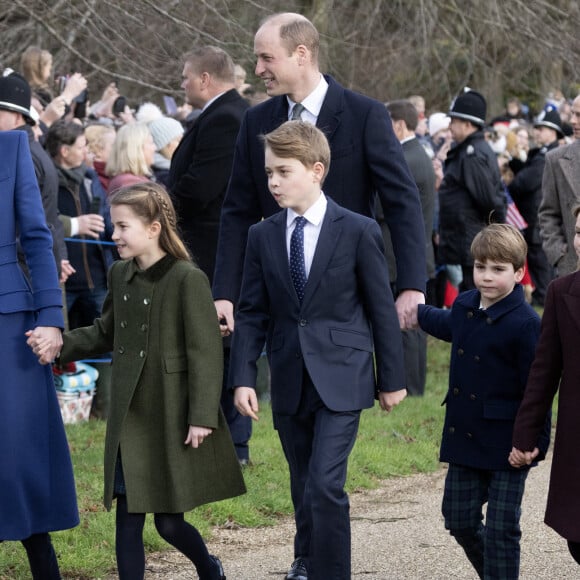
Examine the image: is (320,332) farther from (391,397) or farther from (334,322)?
(391,397)

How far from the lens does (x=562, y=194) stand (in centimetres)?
736

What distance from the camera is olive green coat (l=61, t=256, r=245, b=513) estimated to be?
4.62m

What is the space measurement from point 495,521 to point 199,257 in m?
2.94

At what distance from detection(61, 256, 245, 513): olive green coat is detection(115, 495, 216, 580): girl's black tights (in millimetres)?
68

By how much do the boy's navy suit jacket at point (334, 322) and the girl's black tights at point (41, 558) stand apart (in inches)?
35.3

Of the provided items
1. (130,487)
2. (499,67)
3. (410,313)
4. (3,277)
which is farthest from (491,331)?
(499,67)

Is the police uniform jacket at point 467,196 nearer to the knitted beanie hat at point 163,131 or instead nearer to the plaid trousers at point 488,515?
the knitted beanie hat at point 163,131

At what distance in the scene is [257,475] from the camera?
275 inches

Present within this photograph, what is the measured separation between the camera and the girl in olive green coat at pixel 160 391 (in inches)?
182

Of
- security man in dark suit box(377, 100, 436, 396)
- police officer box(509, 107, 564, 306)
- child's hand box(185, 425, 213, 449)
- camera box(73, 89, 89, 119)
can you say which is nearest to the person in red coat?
child's hand box(185, 425, 213, 449)

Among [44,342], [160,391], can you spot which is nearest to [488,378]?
[160,391]

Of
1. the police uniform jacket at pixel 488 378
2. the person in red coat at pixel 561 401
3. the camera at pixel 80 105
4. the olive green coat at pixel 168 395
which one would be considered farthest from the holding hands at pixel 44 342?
the camera at pixel 80 105

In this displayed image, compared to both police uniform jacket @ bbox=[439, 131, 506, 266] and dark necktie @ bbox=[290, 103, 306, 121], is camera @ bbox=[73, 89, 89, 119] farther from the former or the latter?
dark necktie @ bbox=[290, 103, 306, 121]

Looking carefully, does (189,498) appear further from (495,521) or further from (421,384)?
(421,384)
